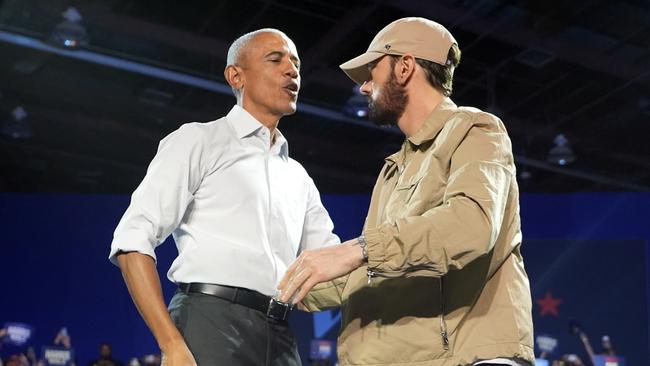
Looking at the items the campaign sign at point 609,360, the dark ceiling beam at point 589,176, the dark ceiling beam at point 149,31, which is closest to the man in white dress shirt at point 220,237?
the campaign sign at point 609,360

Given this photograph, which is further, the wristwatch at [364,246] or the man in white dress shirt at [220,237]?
the man in white dress shirt at [220,237]

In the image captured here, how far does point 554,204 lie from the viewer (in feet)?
32.5

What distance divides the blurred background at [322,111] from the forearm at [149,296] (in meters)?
6.63

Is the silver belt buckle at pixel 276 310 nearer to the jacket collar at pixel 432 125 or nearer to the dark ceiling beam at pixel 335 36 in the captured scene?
the jacket collar at pixel 432 125

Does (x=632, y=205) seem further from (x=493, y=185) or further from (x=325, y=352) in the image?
(x=493, y=185)

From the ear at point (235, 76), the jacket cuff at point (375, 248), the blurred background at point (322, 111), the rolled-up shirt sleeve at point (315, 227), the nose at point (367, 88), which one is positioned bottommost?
the jacket cuff at point (375, 248)

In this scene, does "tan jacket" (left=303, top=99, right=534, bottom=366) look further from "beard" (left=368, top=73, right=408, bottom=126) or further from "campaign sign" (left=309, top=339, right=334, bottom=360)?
"campaign sign" (left=309, top=339, right=334, bottom=360)

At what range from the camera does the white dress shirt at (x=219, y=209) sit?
2.21m

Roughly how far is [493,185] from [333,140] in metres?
11.6

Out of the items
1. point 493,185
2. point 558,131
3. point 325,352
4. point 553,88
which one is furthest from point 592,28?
→ point 493,185

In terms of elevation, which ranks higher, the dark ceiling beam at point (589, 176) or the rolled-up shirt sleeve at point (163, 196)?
the dark ceiling beam at point (589, 176)

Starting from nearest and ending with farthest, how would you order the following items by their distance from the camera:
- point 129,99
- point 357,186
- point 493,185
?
point 493,185 → point 129,99 → point 357,186

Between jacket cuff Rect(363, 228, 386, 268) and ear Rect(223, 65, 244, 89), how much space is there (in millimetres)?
1185

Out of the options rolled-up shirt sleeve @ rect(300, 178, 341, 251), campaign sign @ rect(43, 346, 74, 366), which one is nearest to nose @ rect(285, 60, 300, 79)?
rolled-up shirt sleeve @ rect(300, 178, 341, 251)
